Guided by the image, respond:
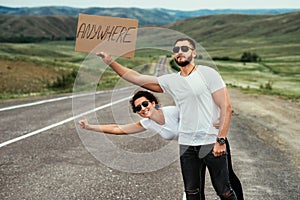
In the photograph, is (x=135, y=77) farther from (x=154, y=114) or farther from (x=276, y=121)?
(x=276, y=121)

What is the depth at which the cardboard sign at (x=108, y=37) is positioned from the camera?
13.5 ft

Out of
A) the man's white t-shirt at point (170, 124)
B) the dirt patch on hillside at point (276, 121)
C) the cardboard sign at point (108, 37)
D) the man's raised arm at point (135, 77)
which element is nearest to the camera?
the cardboard sign at point (108, 37)

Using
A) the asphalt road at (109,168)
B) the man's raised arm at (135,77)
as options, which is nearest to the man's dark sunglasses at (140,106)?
the man's raised arm at (135,77)

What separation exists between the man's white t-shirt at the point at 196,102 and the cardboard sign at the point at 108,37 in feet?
1.80

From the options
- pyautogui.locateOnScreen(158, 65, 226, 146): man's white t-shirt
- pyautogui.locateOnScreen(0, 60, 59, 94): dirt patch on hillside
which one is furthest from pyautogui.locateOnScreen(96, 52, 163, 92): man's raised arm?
pyautogui.locateOnScreen(0, 60, 59, 94): dirt patch on hillside

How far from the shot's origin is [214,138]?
14.6ft

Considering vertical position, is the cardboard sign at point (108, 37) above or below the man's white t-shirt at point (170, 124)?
above

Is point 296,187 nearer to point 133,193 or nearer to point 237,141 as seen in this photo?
point 133,193

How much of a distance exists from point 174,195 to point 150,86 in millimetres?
2795

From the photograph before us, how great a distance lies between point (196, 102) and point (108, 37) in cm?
110

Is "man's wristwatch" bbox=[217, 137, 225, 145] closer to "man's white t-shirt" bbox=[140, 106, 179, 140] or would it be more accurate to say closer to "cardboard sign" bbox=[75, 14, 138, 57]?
"man's white t-shirt" bbox=[140, 106, 179, 140]

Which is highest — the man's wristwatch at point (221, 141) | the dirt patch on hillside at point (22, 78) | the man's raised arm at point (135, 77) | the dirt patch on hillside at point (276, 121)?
the man's raised arm at point (135, 77)

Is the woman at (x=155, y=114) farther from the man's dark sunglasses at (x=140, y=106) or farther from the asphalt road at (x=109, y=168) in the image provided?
the asphalt road at (x=109, y=168)

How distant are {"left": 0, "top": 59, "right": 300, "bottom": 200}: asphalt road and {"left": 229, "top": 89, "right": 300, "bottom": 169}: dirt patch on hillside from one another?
0.46 m
